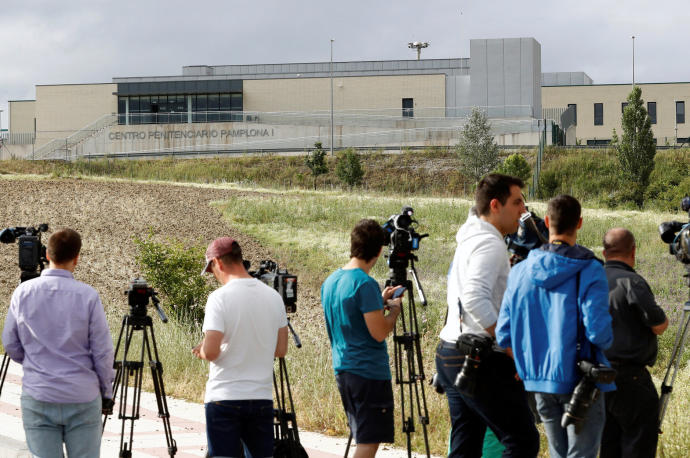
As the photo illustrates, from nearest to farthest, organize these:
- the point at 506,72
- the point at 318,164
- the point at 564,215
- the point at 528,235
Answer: the point at 564,215
the point at 528,235
the point at 318,164
the point at 506,72

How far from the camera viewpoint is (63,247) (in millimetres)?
5254

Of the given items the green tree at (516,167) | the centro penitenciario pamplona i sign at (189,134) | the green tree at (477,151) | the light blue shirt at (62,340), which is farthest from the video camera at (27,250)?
the centro penitenciario pamplona i sign at (189,134)

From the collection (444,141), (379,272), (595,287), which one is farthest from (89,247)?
(444,141)

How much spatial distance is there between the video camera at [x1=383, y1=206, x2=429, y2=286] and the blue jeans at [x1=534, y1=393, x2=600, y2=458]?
188 centimetres

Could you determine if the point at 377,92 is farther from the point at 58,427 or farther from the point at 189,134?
the point at 58,427

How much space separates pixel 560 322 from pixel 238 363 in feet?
6.28

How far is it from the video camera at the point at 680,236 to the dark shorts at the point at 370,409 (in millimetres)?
2309

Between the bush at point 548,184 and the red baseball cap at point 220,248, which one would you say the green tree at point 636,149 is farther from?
the red baseball cap at point 220,248

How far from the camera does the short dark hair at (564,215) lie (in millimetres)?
4637

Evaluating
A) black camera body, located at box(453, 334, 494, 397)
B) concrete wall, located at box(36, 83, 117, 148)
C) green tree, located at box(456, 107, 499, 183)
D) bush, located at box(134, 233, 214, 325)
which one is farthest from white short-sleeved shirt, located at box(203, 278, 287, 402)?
concrete wall, located at box(36, 83, 117, 148)

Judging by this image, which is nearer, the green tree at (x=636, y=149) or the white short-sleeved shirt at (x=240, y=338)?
the white short-sleeved shirt at (x=240, y=338)

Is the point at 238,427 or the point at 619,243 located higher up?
the point at 619,243

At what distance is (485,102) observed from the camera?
7062 cm

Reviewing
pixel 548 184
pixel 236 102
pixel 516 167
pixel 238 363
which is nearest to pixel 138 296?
pixel 238 363
